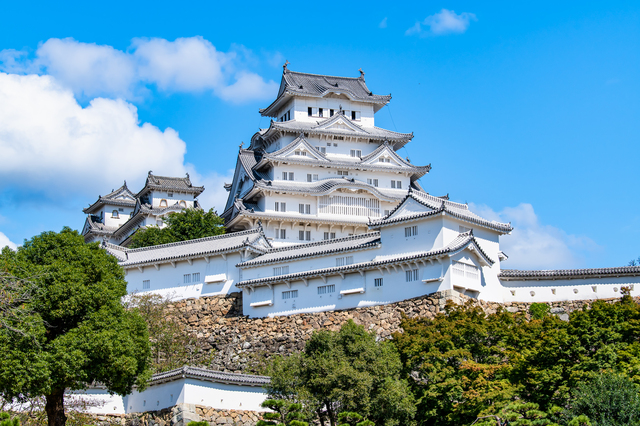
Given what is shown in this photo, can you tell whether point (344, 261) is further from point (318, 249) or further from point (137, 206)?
point (137, 206)

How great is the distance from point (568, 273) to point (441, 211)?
23.2 ft

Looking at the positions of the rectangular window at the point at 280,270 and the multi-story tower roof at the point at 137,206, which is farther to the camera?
the multi-story tower roof at the point at 137,206

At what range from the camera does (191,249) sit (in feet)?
157

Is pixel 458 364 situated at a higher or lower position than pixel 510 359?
lower

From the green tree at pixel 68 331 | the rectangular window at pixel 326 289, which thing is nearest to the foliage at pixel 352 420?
the green tree at pixel 68 331

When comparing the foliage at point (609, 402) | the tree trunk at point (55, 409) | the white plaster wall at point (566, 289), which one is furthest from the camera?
the white plaster wall at point (566, 289)

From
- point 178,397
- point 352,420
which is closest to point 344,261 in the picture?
point 178,397

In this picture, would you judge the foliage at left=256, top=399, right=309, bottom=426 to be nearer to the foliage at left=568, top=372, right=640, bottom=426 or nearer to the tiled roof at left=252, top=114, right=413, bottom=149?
the foliage at left=568, top=372, right=640, bottom=426

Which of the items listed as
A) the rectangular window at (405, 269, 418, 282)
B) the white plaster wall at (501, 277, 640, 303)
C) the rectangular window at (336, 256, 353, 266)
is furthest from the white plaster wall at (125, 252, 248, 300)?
the white plaster wall at (501, 277, 640, 303)

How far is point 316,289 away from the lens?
1663 inches

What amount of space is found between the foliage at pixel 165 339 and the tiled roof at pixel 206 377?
4359 millimetres

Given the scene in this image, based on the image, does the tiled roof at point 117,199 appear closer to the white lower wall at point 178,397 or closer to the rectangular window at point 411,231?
the rectangular window at point 411,231

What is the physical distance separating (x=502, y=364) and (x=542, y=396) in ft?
7.55

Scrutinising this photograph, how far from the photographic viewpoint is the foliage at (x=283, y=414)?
29094 mm
